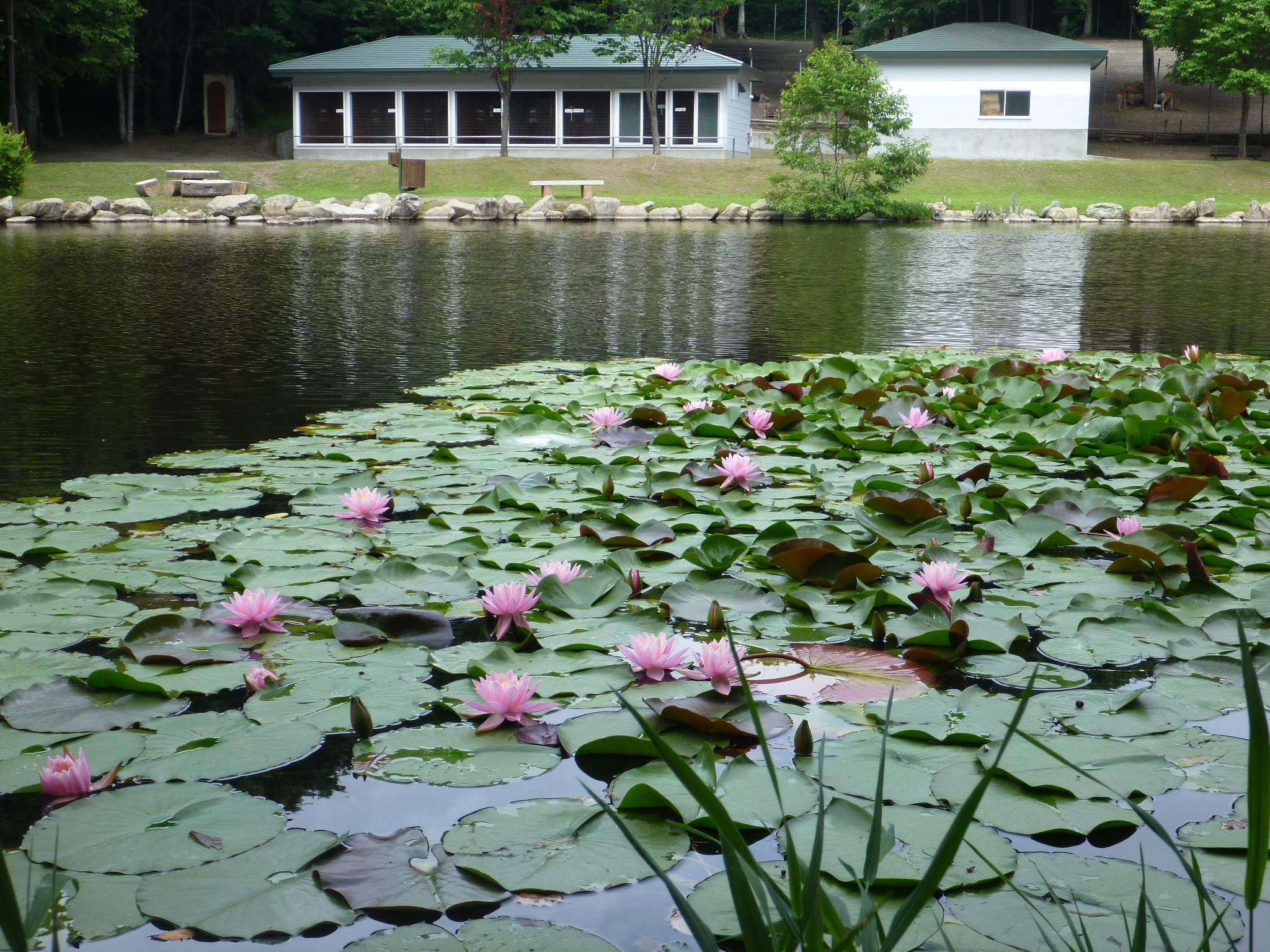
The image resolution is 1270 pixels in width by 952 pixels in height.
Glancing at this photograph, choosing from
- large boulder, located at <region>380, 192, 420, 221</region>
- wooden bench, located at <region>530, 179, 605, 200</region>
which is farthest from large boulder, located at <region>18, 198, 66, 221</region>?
wooden bench, located at <region>530, 179, 605, 200</region>

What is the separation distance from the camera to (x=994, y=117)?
31625 millimetres

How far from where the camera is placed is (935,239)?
17797mm

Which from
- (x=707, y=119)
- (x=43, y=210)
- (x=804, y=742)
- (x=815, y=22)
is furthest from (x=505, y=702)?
(x=815, y=22)

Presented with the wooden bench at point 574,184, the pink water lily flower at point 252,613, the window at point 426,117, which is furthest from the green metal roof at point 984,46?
the pink water lily flower at point 252,613

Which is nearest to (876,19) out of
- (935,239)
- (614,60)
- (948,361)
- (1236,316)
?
(614,60)

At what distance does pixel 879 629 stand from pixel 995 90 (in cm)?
3298

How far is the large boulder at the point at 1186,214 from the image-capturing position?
22844 millimetres

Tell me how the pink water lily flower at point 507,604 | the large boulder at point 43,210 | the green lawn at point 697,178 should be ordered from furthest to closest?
the green lawn at point 697,178, the large boulder at point 43,210, the pink water lily flower at point 507,604

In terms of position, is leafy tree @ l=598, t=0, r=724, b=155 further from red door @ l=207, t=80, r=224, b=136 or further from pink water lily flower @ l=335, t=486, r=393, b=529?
pink water lily flower @ l=335, t=486, r=393, b=529

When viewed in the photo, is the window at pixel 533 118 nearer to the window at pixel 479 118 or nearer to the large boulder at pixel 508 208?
the window at pixel 479 118

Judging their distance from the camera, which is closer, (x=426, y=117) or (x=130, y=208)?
(x=130, y=208)

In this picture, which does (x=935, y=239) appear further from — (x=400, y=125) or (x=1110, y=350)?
(x=400, y=125)

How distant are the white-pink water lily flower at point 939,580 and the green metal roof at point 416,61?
102 ft

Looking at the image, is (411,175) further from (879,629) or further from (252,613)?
(879,629)
